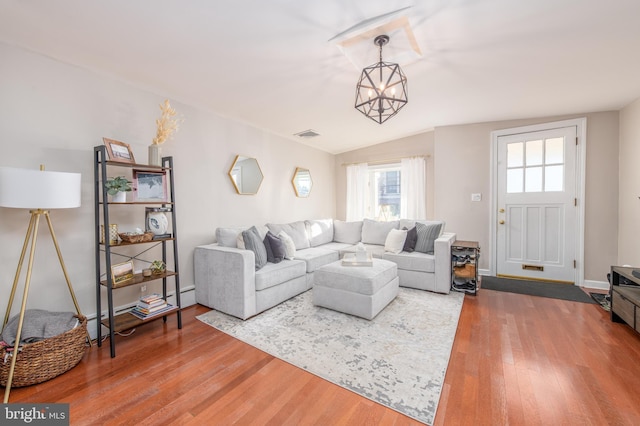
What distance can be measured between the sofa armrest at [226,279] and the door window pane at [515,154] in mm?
3848

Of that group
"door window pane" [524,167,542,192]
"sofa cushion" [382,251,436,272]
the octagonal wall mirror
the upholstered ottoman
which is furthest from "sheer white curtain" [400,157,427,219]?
the octagonal wall mirror

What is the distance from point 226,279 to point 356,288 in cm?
131

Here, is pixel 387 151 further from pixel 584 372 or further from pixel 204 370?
pixel 204 370

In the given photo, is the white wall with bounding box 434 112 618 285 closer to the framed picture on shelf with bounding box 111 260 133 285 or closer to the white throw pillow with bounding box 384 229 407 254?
the white throw pillow with bounding box 384 229 407 254

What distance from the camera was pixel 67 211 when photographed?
87.4 inches

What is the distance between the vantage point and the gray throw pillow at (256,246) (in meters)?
2.97

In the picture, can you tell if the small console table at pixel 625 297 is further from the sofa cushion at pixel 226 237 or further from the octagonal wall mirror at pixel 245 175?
the octagonal wall mirror at pixel 245 175

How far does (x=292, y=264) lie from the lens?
10.7ft

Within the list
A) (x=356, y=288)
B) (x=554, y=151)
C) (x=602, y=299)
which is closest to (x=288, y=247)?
(x=356, y=288)

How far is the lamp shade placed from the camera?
5.46ft

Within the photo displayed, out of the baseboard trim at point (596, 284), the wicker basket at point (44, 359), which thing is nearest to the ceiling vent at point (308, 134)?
the wicker basket at point (44, 359)

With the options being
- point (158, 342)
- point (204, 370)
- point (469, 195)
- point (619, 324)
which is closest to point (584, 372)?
point (619, 324)

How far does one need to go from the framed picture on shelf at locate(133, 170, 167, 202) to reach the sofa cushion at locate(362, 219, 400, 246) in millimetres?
3070

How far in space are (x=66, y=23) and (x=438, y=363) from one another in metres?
3.37
